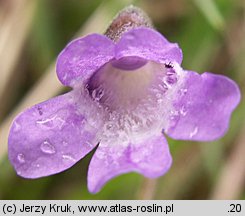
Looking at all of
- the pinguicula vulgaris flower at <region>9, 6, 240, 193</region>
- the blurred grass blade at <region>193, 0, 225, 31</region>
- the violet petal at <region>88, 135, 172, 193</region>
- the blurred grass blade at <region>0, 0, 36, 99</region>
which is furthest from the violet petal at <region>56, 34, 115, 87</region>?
the blurred grass blade at <region>0, 0, 36, 99</region>

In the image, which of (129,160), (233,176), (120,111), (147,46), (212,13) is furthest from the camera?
(233,176)

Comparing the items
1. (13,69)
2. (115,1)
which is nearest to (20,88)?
(13,69)

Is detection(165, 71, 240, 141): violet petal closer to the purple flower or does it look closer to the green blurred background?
the purple flower

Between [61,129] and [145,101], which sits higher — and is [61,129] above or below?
above

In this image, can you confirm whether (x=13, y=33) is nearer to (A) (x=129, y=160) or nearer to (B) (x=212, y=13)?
(B) (x=212, y=13)

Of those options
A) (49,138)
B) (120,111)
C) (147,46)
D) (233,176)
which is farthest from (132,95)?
(233,176)

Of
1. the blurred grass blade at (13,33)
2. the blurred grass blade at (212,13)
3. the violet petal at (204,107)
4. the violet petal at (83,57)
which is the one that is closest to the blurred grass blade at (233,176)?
the blurred grass blade at (212,13)

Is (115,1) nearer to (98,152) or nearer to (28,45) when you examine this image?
(28,45)

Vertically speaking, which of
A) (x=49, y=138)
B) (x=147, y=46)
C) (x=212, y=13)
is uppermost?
(x=147, y=46)
